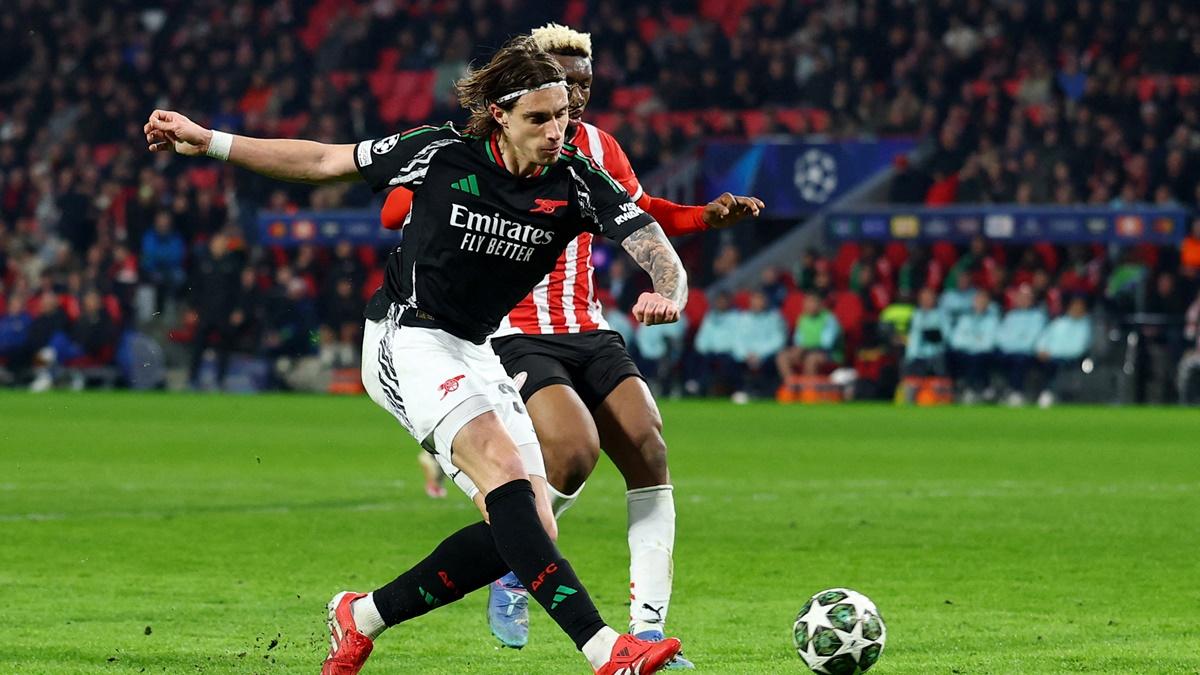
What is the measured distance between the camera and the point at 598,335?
6.66m

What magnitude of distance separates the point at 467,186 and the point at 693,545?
4.35 meters

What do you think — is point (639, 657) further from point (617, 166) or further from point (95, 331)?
point (95, 331)

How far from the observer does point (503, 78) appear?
5262 millimetres

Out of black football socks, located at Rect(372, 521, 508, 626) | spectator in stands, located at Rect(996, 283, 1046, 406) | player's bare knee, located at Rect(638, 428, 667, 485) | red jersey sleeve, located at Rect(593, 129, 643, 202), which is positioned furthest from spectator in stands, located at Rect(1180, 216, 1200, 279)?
black football socks, located at Rect(372, 521, 508, 626)

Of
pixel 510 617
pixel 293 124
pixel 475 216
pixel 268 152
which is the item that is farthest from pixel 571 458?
pixel 293 124

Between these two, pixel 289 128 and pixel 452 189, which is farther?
pixel 289 128

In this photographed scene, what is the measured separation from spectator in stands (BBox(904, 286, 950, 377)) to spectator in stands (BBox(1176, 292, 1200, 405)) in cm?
272

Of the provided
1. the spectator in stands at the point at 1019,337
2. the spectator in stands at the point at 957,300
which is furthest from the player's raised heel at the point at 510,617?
the spectator in stands at the point at 957,300

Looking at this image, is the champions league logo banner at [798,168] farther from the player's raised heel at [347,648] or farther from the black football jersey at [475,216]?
the player's raised heel at [347,648]

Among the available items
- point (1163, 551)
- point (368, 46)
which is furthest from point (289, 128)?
point (1163, 551)

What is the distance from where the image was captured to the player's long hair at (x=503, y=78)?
5246mm

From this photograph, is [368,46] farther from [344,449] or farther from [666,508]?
[666,508]

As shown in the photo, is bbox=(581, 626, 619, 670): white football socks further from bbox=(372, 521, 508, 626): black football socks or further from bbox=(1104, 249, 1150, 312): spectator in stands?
bbox=(1104, 249, 1150, 312): spectator in stands

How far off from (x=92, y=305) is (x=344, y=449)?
1102 centimetres
